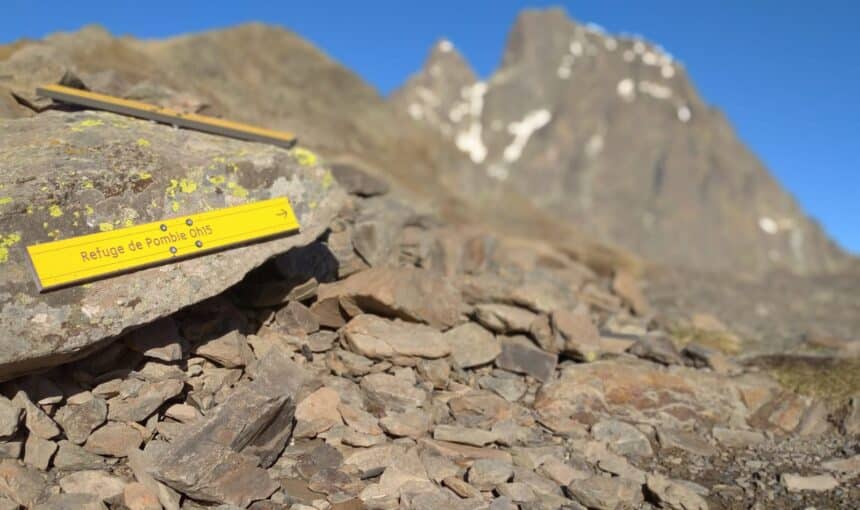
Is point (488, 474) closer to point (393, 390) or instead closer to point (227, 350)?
point (393, 390)

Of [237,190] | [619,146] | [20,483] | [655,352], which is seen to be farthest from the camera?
[619,146]

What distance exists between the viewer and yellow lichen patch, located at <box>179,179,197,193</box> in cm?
769

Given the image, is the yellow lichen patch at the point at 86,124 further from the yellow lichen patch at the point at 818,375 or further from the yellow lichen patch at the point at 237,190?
the yellow lichen patch at the point at 818,375

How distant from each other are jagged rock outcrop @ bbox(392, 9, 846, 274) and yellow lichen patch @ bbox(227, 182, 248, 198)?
106535 mm

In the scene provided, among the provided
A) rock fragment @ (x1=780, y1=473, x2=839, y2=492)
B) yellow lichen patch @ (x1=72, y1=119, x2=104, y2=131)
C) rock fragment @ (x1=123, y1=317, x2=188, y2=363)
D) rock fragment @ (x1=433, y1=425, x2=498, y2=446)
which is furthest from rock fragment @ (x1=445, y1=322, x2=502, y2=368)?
yellow lichen patch @ (x1=72, y1=119, x2=104, y2=131)

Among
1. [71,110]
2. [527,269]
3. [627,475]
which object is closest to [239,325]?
[71,110]

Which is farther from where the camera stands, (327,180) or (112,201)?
(327,180)

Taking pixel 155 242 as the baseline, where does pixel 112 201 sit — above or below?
above

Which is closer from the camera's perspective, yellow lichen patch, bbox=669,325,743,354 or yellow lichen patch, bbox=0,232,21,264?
yellow lichen patch, bbox=0,232,21,264

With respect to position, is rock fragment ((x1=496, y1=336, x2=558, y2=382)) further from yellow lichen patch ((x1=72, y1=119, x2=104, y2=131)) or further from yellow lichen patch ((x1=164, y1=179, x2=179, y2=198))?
yellow lichen patch ((x1=72, y1=119, x2=104, y2=131))

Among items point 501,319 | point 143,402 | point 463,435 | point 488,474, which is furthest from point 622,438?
point 143,402

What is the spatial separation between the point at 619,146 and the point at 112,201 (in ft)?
496

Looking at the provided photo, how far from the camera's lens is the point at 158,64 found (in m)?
18.4

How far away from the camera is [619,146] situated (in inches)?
5812
